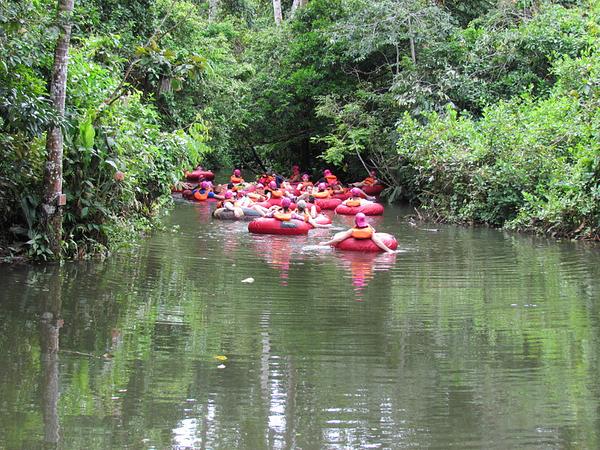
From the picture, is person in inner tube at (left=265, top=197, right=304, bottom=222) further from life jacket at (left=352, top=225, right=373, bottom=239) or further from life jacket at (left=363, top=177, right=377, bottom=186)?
life jacket at (left=363, top=177, right=377, bottom=186)

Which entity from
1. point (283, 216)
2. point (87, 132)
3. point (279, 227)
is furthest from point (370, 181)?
point (87, 132)

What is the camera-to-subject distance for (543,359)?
7359 mm

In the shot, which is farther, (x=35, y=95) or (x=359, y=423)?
(x=35, y=95)

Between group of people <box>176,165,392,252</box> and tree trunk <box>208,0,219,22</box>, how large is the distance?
910 cm

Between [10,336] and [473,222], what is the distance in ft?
51.0

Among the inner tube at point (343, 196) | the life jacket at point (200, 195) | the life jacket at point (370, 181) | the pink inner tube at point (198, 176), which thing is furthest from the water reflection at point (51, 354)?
the pink inner tube at point (198, 176)

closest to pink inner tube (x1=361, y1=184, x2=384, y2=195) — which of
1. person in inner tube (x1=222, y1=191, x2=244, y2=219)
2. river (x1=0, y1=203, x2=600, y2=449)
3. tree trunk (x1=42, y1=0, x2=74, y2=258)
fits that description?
person in inner tube (x1=222, y1=191, x2=244, y2=219)

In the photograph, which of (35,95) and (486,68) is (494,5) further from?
(35,95)

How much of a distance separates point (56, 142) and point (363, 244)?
6.09 meters

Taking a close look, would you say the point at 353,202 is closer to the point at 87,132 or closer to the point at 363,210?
the point at 363,210

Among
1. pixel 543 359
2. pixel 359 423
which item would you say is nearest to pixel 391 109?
pixel 543 359

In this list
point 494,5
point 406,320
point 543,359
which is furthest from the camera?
point 494,5

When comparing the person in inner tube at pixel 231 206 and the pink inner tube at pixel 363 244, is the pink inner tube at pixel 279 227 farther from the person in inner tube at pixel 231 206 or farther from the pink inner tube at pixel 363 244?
the person in inner tube at pixel 231 206

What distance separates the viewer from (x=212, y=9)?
3766 centimetres
